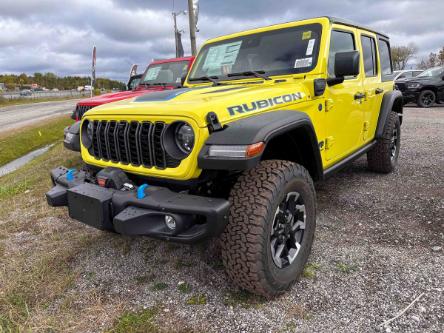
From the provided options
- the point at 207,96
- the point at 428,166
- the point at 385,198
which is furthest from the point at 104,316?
the point at 428,166

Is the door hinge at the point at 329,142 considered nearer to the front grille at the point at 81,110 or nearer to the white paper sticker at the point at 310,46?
the white paper sticker at the point at 310,46

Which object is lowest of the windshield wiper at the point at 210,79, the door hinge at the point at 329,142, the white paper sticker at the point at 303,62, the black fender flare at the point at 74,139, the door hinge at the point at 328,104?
the door hinge at the point at 329,142

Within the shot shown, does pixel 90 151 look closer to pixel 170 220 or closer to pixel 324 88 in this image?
pixel 170 220

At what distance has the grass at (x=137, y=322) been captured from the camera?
2.23 metres

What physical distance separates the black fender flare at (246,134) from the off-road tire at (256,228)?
0.66 feet

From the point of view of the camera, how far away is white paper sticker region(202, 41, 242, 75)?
3750 millimetres

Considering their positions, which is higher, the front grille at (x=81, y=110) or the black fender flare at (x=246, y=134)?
the front grille at (x=81, y=110)

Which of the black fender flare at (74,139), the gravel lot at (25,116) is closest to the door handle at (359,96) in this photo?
the black fender flare at (74,139)

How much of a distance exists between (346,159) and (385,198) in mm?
855

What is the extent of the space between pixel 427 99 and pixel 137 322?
1419 centimetres

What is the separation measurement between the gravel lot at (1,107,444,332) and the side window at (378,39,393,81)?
1.73 metres

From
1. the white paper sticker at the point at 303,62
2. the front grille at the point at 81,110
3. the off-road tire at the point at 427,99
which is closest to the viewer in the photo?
the white paper sticker at the point at 303,62

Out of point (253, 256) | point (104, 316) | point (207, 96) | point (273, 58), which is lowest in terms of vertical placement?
point (104, 316)

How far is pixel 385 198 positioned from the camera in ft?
14.0
